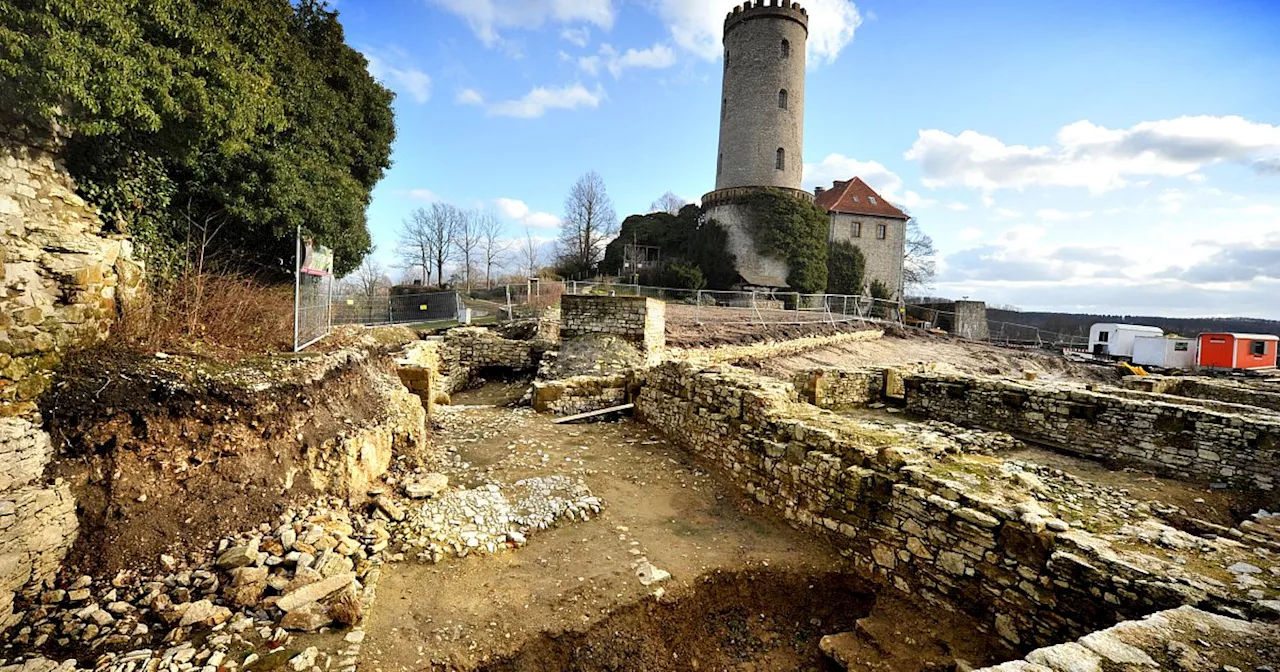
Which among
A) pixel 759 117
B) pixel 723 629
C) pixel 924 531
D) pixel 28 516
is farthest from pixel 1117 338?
pixel 28 516

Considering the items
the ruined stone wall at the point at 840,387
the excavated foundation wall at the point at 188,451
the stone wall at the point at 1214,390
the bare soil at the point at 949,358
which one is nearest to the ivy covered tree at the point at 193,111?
the excavated foundation wall at the point at 188,451

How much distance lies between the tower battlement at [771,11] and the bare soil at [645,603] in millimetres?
38951

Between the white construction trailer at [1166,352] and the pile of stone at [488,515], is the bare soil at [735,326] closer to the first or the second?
the pile of stone at [488,515]

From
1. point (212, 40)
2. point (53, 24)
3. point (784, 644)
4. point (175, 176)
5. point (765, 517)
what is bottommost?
point (784, 644)

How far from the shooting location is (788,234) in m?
35.8

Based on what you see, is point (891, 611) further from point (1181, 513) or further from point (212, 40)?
point (212, 40)

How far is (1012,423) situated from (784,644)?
773cm

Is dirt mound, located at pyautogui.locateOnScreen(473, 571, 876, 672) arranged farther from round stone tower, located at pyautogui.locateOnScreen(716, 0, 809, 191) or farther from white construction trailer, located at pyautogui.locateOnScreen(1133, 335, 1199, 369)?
round stone tower, located at pyautogui.locateOnScreen(716, 0, 809, 191)

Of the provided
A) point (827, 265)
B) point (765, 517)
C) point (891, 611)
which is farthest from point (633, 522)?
point (827, 265)

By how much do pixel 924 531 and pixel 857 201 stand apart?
42182 millimetres

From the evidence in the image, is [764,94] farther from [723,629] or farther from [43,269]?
[43,269]

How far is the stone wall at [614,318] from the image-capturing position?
13.1 meters

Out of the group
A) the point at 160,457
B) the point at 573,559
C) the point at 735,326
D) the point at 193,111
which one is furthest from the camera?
the point at 735,326

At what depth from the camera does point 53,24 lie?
4.92m
